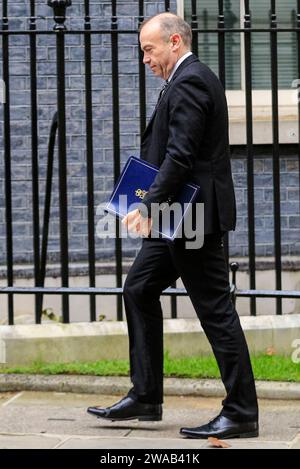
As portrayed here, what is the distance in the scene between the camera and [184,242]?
6.31m

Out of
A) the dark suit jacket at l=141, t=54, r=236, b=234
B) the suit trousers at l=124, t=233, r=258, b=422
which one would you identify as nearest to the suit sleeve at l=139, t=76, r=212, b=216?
the dark suit jacket at l=141, t=54, r=236, b=234

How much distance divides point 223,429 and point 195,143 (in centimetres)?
136

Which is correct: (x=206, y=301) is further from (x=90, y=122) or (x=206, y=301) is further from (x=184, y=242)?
(x=90, y=122)

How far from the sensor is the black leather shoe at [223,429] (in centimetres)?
634

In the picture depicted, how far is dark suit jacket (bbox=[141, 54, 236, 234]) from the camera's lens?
6113 millimetres

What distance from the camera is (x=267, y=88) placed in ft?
31.5

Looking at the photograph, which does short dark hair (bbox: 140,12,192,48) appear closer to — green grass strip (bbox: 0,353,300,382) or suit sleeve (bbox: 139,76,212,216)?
suit sleeve (bbox: 139,76,212,216)

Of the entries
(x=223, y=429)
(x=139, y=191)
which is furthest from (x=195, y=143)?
(x=223, y=429)

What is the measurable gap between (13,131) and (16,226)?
0.65 meters

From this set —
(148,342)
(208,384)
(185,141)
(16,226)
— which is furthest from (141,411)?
(16,226)

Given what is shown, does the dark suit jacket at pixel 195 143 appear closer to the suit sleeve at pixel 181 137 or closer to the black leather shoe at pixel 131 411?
the suit sleeve at pixel 181 137
